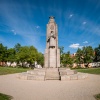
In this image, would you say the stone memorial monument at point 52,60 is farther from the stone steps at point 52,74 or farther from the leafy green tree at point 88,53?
the leafy green tree at point 88,53

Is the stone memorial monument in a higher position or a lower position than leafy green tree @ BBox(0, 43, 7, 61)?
lower

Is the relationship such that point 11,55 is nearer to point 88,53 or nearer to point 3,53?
point 3,53

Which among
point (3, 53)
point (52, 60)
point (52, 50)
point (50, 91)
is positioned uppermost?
point (3, 53)

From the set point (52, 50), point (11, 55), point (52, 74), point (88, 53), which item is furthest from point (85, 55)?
point (52, 74)

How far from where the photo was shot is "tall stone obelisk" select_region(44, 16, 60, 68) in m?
21.3

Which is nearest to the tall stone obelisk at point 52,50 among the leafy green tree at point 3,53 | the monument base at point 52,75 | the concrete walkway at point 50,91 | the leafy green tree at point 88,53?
the monument base at point 52,75

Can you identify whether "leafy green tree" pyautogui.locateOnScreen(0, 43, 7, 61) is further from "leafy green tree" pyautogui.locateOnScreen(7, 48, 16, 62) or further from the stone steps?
the stone steps

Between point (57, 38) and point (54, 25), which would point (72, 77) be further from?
point (54, 25)

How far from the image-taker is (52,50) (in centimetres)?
2142

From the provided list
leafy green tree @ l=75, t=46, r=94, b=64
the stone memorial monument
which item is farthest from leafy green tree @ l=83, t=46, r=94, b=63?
the stone memorial monument

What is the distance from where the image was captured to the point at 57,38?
22.8 m

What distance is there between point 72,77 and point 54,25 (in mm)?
10543

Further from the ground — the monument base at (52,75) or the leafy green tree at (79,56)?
the leafy green tree at (79,56)

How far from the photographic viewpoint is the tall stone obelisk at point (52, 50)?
2127cm
